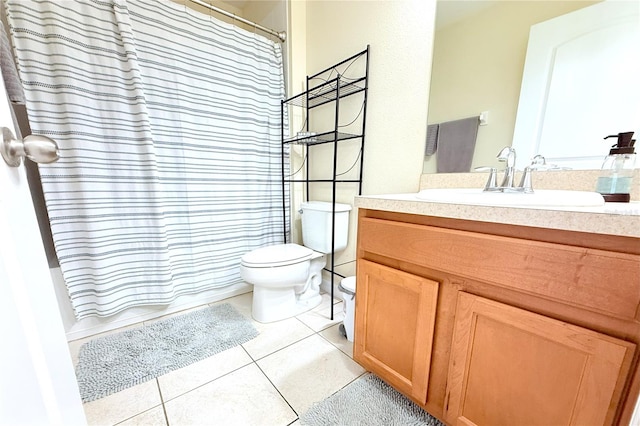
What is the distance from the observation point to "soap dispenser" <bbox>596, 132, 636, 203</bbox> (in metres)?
0.73

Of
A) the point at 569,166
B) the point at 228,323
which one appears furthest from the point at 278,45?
the point at 228,323

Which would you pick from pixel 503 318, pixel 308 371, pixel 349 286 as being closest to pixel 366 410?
pixel 308 371

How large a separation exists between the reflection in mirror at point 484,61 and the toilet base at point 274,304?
1.29m

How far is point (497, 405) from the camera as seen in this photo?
66 centimetres

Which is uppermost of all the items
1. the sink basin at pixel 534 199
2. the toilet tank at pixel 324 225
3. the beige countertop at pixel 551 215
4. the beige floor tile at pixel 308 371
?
the sink basin at pixel 534 199

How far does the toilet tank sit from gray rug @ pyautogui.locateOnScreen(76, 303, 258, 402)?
0.67m

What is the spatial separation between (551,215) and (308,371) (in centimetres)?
110

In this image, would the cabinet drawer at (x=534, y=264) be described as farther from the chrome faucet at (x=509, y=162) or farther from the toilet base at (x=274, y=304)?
the toilet base at (x=274, y=304)

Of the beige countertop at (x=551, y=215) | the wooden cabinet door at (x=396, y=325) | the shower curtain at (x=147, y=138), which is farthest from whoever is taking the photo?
the shower curtain at (x=147, y=138)

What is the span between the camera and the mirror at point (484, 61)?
3.07 feet

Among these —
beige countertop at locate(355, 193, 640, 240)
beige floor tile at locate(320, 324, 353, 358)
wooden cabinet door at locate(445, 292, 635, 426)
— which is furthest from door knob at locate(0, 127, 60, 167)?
beige floor tile at locate(320, 324, 353, 358)

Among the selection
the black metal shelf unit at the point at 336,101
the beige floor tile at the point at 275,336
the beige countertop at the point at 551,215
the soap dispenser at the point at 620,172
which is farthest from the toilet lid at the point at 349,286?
the soap dispenser at the point at 620,172

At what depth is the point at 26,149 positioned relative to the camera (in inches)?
14.7

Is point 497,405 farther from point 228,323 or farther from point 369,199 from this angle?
point 228,323
